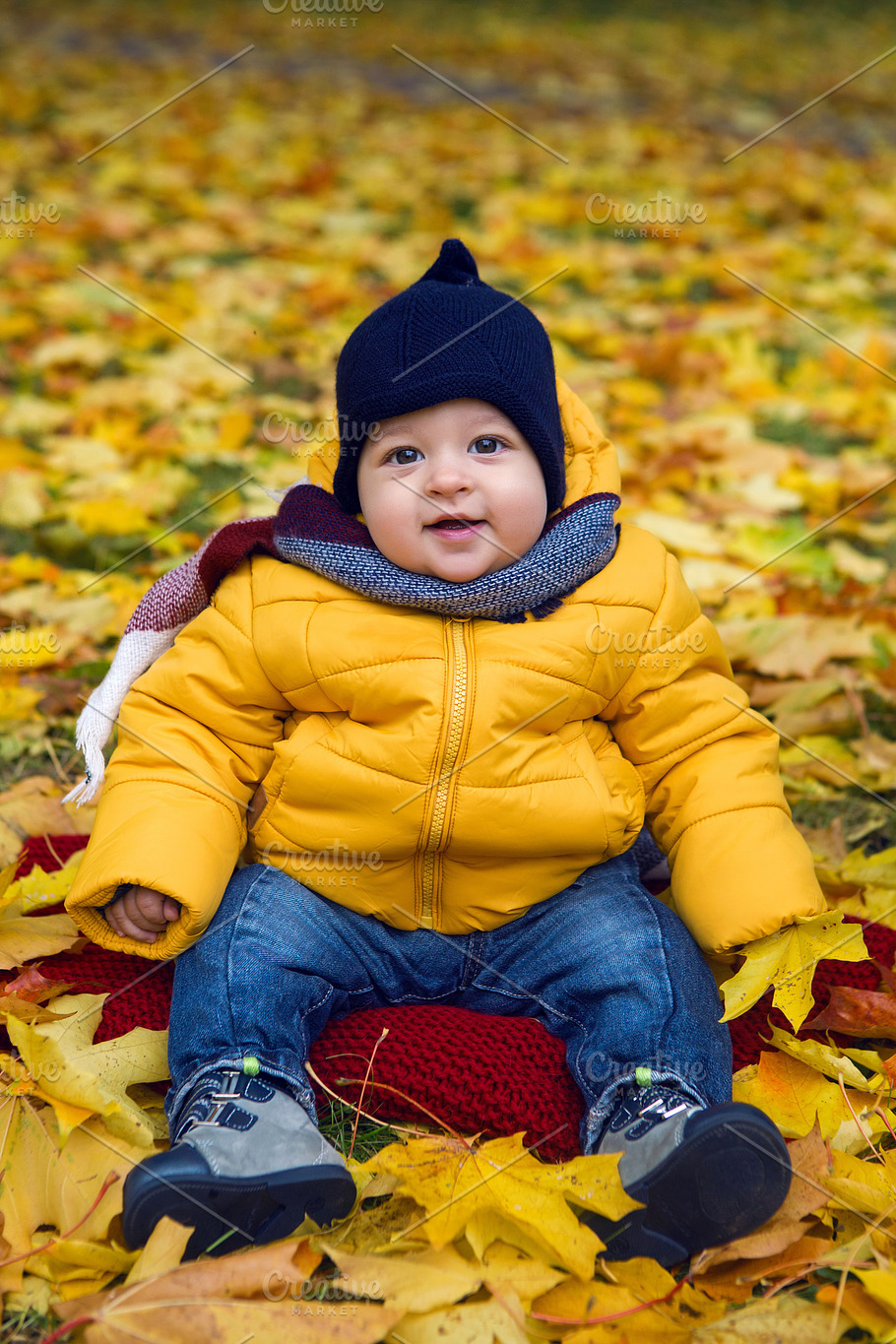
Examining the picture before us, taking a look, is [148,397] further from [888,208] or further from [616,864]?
[888,208]

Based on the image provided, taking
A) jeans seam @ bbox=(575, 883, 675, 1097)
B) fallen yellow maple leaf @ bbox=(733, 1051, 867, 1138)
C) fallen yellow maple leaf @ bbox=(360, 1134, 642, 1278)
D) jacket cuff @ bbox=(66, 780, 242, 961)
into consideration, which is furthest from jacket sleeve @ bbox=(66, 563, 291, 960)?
fallen yellow maple leaf @ bbox=(733, 1051, 867, 1138)

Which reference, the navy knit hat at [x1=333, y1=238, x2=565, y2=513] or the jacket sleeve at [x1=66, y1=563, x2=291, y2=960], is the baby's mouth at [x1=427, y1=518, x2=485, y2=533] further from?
the jacket sleeve at [x1=66, y1=563, x2=291, y2=960]

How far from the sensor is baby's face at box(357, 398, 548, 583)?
1736 mm

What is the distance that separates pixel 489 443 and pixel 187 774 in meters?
0.67

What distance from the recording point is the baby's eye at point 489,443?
1785 millimetres

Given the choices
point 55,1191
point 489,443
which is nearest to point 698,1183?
point 55,1191

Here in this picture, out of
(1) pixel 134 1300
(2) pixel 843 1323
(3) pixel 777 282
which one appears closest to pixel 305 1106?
(1) pixel 134 1300

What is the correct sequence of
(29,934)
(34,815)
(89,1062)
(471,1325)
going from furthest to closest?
(34,815) → (29,934) → (89,1062) → (471,1325)

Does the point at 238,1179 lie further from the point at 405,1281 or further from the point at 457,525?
the point at 457,525

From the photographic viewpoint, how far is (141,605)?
1991 millimetres

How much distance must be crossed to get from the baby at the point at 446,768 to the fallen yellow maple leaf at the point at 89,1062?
8 cm

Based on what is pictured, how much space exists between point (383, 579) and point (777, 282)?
4.32 metres

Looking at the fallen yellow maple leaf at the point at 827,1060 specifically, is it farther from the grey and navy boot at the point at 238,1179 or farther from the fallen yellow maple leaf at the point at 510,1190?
the grey and navy boot at the point at 238,1179

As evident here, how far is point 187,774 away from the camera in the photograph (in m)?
1.76
